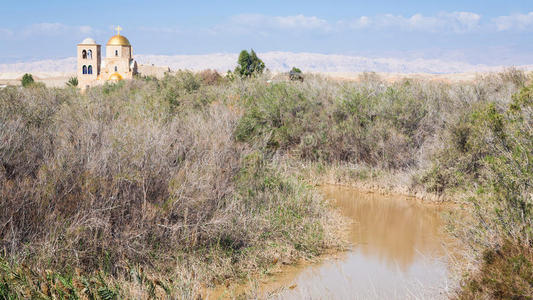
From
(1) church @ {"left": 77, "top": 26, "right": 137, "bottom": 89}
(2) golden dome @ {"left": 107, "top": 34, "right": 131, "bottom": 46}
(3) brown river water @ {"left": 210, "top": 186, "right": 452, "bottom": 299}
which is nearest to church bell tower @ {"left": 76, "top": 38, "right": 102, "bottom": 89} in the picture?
(1) church @ {"left": 77, "top": 26, "right": 137, "bottom": 89}

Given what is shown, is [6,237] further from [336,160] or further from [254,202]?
[336,160]

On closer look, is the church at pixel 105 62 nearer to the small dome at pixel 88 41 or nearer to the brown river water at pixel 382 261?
the small dome at pixel 88 41

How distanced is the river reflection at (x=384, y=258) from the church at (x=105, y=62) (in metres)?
58.9

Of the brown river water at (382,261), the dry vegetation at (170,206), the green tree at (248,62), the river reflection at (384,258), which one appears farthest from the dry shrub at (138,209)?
the green tree at (248,62)

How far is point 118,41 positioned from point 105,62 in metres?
3.76

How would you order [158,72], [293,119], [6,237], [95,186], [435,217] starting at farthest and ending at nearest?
[158,72] < [293,119] < [435,217] < [95,186] < [6,237]

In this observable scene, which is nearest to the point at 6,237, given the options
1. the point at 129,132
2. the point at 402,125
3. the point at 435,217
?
the point at 129,132

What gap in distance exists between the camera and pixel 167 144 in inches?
348

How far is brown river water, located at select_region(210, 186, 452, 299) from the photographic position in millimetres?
7801

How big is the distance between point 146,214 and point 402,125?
11748 millimetres

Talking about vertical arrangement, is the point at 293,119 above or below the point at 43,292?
above

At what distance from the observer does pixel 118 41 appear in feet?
241

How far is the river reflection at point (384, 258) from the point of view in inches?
309

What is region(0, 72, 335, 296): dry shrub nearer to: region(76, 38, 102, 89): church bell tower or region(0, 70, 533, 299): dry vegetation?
region(0, 70, 533, 299): dry vegetation
